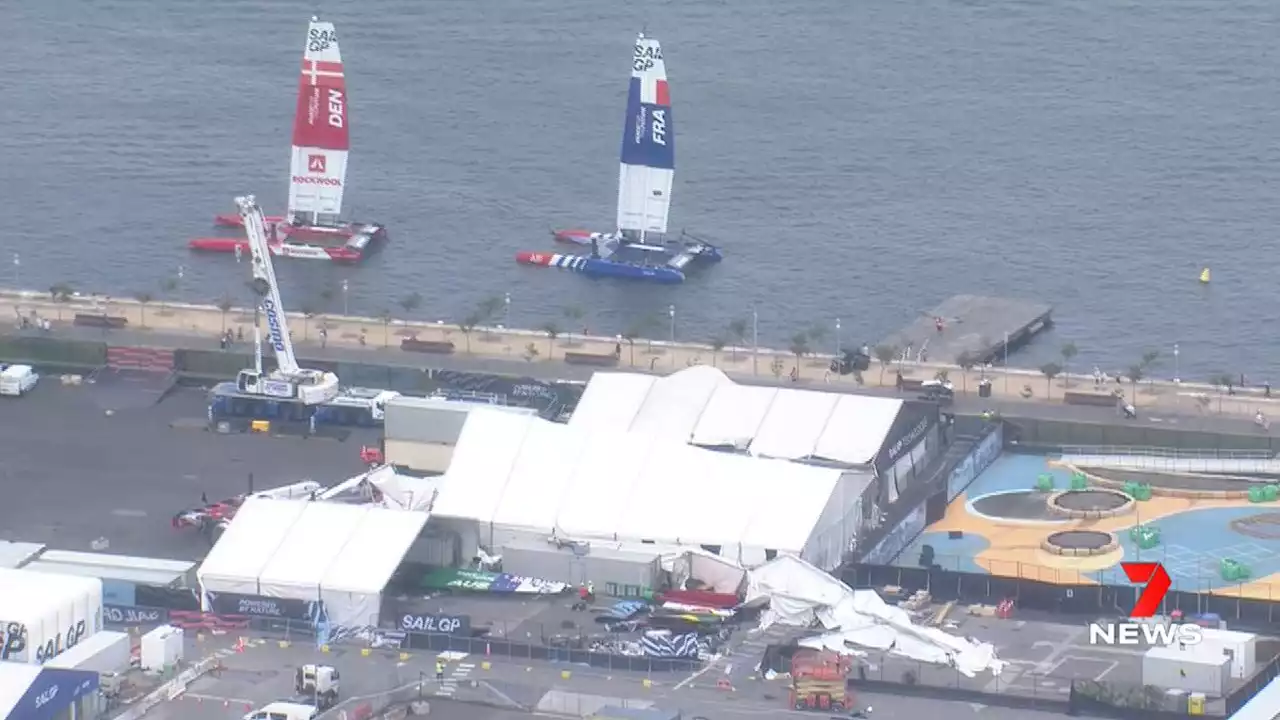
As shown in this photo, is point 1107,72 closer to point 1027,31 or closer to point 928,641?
point 1027,31

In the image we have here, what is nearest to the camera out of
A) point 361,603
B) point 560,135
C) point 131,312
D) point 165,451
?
point 361,603

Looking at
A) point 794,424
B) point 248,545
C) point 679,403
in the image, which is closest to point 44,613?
point 248,545

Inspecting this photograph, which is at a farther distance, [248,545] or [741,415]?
[741,415]

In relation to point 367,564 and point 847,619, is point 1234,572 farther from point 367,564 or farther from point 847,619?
point 367,564

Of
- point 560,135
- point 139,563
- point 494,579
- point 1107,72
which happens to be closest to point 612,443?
point 494,579

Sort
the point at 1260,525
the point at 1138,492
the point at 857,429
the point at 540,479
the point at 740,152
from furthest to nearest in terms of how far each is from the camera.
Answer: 1. the point at 740,152
2. the point at 1138,492
3. the point at 857,429
4. the point at 1260,525
5. the point at 540,479

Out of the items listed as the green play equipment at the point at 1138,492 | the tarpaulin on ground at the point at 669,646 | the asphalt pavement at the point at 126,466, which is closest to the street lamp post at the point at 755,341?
the asphalt pavement at the point at 126,466

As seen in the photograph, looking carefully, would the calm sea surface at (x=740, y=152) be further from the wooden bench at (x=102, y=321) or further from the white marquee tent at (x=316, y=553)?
the white marquee tent at (x=316, y=553)

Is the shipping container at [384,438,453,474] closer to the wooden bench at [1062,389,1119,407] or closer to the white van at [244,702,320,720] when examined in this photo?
the wooden bench at [1062,389,1119,407]
